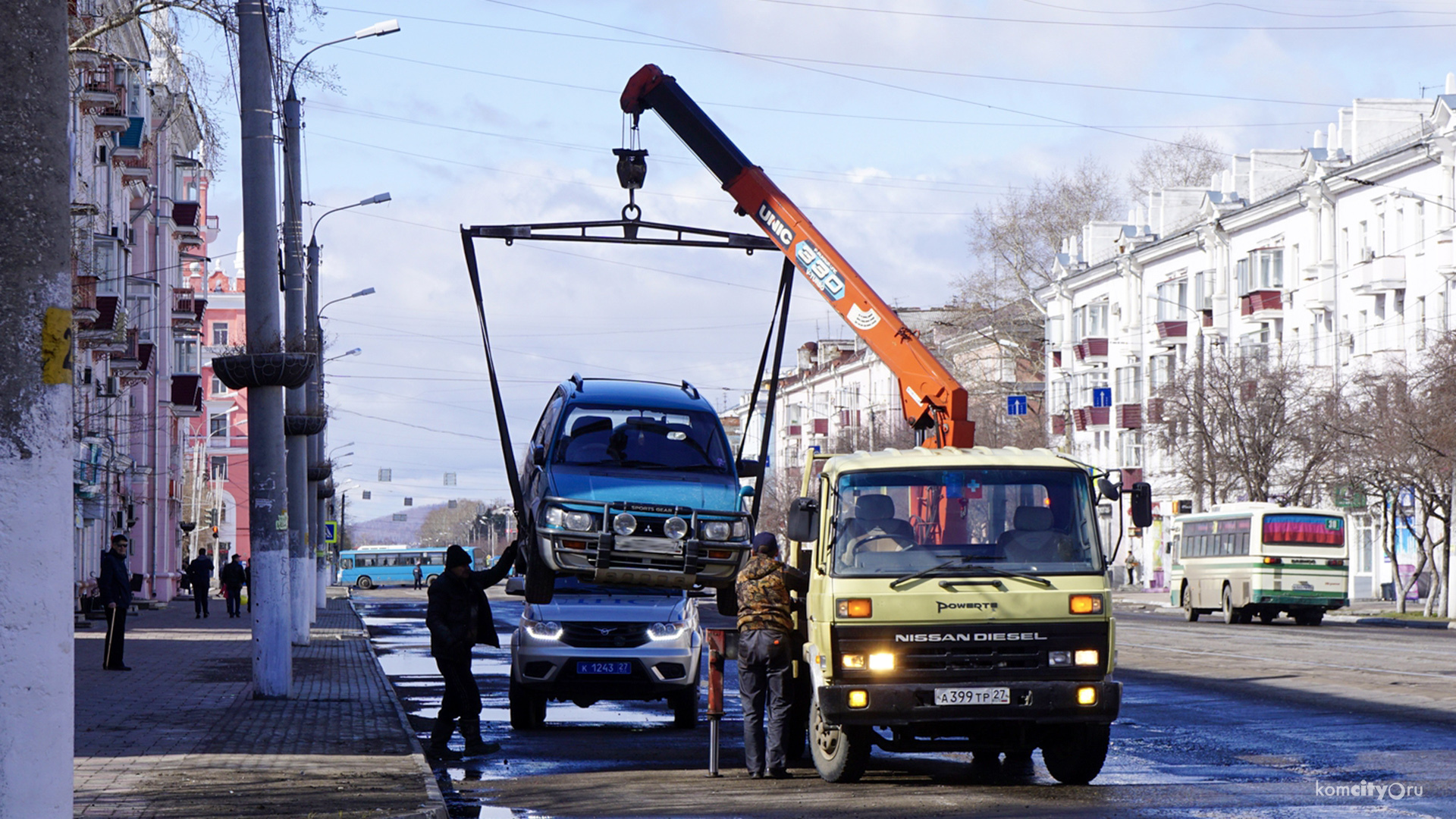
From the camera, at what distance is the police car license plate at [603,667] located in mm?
17125

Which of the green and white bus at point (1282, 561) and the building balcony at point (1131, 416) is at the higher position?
the building balcony at point (1131, 416)

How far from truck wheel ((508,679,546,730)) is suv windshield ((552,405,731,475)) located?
8.62ft

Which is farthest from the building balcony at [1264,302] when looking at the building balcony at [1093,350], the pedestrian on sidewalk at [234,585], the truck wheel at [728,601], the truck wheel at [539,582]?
the truck wheel at [728,601]

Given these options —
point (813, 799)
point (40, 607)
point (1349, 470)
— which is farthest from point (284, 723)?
point (1349, 470)

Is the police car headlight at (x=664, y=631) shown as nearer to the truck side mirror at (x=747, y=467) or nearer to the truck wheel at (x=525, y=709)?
the truck wheel at (x=525, y=709)

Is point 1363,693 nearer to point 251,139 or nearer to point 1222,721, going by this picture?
point 1222,721

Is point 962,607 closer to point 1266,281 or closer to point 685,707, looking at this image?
point 685,707

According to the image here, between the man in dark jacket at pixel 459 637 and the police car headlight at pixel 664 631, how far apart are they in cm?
195

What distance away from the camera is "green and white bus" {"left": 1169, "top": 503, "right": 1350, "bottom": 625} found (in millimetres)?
42812

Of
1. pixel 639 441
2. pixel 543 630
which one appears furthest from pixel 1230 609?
pixel 639 441

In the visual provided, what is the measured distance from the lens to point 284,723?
53.4 feet

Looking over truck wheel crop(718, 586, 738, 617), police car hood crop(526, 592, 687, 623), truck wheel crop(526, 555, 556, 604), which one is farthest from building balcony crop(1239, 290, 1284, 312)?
truck wheel crop(718, 586, 738, 617)

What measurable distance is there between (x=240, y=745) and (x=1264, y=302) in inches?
2146

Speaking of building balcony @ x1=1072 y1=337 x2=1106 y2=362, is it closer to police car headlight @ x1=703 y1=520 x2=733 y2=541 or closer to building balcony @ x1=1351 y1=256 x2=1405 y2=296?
building balcony @ x1=1351 y1=256 x2=1405 y2=296
